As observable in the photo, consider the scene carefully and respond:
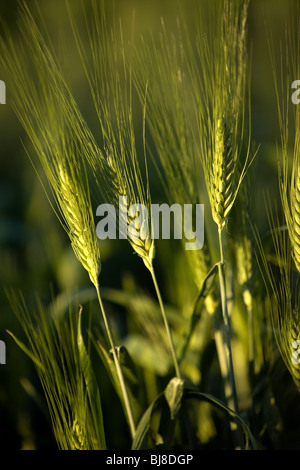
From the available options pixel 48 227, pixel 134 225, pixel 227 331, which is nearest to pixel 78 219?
pixel 134 225

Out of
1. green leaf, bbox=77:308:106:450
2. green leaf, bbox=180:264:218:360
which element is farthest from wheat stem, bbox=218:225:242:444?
green leaf, bbox=77:308:106:450

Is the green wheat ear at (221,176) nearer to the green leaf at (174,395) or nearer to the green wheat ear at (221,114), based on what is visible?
the green wheat ear at (221,114)

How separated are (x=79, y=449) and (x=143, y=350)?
7.3 inches

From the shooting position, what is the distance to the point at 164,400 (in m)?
0.40

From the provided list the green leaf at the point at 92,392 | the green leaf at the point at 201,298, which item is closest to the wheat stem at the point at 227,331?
the green leaf at the point at 201,298

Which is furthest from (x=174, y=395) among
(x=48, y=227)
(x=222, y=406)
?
(x=48, y=227)

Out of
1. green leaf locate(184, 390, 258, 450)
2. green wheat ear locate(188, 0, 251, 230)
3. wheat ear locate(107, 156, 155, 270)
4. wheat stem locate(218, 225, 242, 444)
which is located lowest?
green leaf locate(184, 390, 258, 450)

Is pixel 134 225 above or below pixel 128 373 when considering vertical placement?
above

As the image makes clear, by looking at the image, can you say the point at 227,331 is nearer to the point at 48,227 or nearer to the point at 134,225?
the point at 134,225

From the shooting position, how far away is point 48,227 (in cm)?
80

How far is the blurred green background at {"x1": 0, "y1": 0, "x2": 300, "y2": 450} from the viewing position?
1.97 ft

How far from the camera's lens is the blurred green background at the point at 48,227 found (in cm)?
60

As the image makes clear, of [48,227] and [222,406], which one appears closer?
[222,406]

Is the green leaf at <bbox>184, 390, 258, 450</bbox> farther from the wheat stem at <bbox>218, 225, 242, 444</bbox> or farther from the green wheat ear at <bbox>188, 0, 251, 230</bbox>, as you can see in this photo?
the green wheat ear at <bbox>188, 0, 251, 230</bbox>
